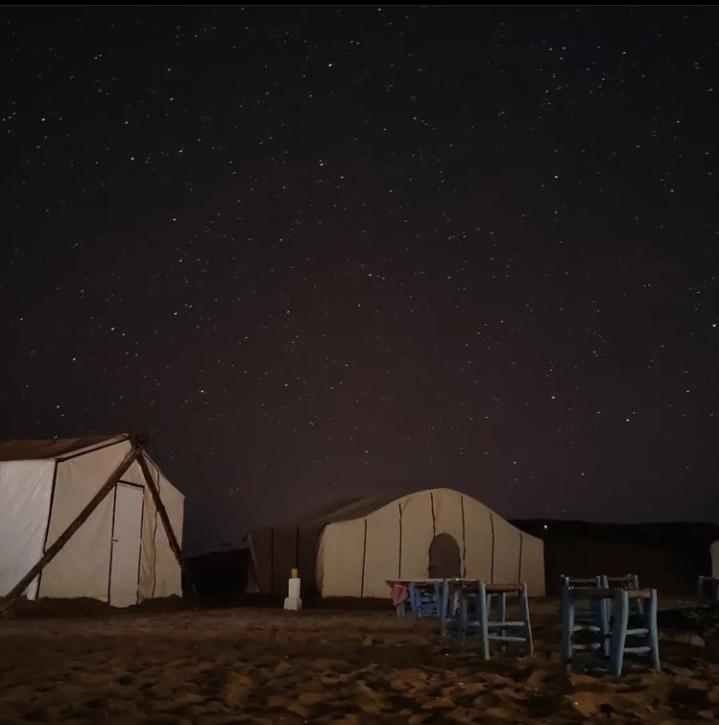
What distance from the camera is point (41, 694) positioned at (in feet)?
17.7

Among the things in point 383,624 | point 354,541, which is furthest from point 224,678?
point 354,541

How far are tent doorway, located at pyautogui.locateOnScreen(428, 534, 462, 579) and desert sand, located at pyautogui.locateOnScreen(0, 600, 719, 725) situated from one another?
924 centimetres

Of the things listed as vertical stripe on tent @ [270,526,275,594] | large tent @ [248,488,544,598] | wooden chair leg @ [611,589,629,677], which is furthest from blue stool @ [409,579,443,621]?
vertical stripe on tent @ [270,526,275,594]

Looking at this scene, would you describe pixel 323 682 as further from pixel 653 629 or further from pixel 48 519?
pixel 48 519

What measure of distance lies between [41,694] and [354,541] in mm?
12958

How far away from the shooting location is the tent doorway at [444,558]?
18734 millimetres

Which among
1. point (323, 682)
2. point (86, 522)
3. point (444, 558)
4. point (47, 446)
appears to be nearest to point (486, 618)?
point (323, 682)

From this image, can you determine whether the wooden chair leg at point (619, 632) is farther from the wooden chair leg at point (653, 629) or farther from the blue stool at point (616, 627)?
the wooden chair leg at point (653, 629)

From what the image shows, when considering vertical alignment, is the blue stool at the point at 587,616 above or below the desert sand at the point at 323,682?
above

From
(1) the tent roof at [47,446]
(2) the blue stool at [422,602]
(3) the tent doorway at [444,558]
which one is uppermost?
(1) the tent roof at [47,446]

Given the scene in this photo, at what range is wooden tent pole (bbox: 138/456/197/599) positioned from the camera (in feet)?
52.1

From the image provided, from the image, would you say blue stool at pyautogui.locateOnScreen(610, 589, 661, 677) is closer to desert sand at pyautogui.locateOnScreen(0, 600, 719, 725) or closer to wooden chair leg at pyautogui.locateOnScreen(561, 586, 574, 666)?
desert sand at pyautogui.locateOnScreen(0, 600, 719, 725)

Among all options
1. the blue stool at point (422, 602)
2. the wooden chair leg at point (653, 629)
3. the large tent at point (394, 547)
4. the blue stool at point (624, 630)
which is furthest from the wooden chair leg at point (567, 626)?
the large tent at point (394, 547)

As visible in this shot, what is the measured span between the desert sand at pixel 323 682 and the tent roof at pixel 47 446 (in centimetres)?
553
